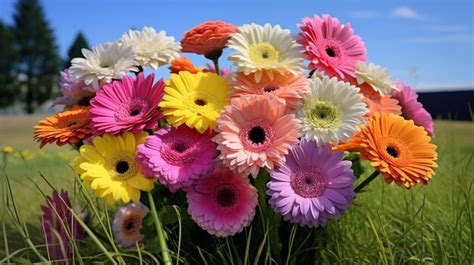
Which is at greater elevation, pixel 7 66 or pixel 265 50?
pixel 7 66

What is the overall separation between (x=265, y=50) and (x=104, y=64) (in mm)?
442

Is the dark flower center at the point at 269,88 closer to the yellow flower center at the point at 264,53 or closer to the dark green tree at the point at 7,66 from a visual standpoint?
the yellow flower center at the point at 264,53

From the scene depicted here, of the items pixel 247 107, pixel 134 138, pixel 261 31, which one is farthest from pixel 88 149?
pixel 261 31

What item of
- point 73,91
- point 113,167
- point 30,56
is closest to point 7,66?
point 30,56

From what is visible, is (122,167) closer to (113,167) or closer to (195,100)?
(113,167)

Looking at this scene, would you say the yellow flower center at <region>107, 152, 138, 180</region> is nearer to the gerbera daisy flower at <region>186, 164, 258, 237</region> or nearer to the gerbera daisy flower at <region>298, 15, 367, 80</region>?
the gerbera daisy flower at <region>186, 164, 258, 237</region>

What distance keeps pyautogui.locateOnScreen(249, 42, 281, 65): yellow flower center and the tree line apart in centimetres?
3051

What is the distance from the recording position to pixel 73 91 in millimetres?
1618

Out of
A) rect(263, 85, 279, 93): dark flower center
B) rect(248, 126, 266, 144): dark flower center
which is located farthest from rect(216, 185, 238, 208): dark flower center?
rect(263, 85, 279, 93): dark flower center

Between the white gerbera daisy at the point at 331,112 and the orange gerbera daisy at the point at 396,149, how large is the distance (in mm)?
48

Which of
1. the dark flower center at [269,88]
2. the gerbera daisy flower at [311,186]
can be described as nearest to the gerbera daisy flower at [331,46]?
the dark flower center at [269,88]

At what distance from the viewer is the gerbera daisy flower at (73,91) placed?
160cm

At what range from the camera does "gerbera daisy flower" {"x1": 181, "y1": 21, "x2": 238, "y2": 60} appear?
1458 millimetres

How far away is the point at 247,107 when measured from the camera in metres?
1.24
